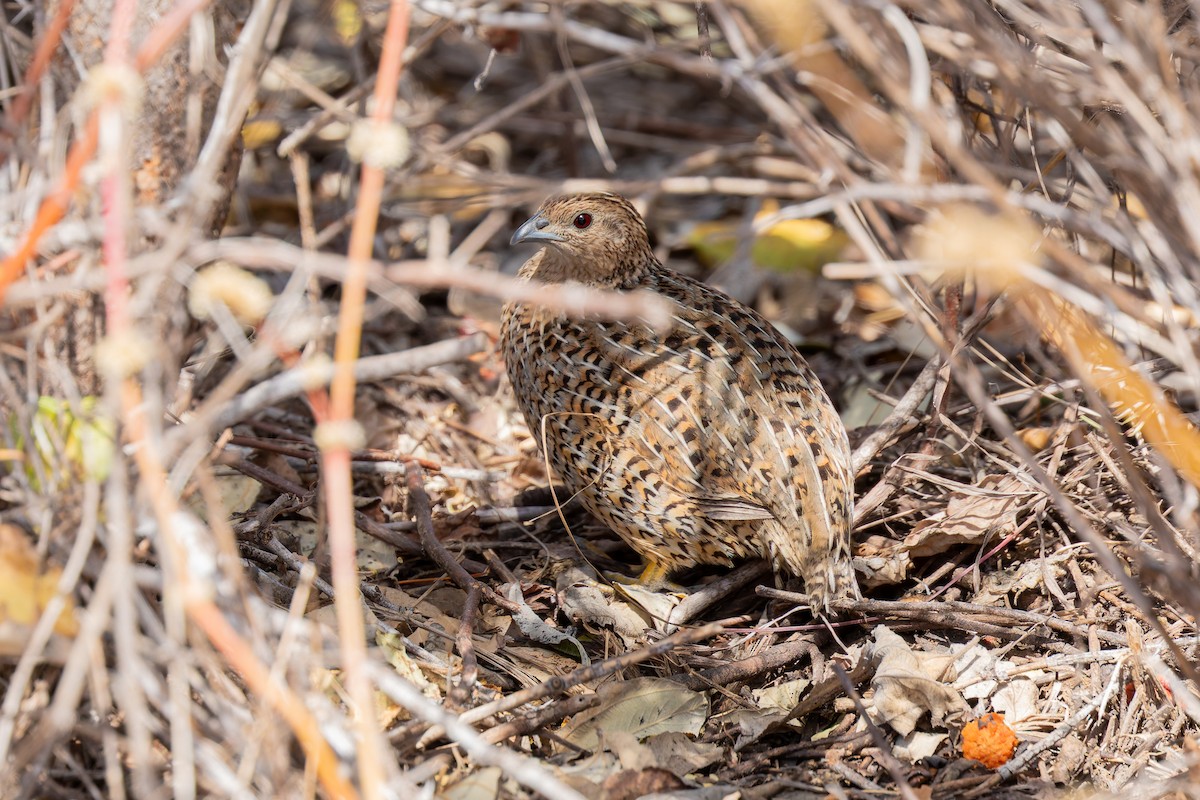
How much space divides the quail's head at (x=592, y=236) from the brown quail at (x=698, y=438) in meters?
0.35

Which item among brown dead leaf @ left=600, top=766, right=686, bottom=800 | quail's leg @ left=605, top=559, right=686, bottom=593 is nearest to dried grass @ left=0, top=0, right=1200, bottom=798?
brown dead leaf @ left=600, top=766, right=686, bottom=800

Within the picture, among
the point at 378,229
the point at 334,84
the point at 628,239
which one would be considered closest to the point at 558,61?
the point at 334,84

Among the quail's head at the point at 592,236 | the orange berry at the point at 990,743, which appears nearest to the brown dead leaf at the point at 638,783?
the orange berry at the point at 990,743

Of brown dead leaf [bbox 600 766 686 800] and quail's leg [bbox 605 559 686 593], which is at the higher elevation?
brown dead leaf [bbox 600 766 686 800]

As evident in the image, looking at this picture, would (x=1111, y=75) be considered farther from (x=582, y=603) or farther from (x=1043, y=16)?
(x=582, y=603)

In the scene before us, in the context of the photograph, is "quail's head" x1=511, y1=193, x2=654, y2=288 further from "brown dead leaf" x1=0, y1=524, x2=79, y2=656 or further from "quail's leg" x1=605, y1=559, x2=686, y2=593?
"brown dead leaf" x1=0, y1=524, x2=79, y2=656

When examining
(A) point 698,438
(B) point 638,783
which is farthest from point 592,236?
(B) point 638,783

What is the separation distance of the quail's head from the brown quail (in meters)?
0.35

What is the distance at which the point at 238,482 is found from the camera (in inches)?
177

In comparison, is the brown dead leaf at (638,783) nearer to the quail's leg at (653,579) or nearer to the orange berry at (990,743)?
the orange berry at (990,743)

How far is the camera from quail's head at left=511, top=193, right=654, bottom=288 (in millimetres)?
4832

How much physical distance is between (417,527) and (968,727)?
2113mm

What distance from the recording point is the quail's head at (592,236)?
4.83 meters

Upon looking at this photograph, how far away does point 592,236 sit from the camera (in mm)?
4848
